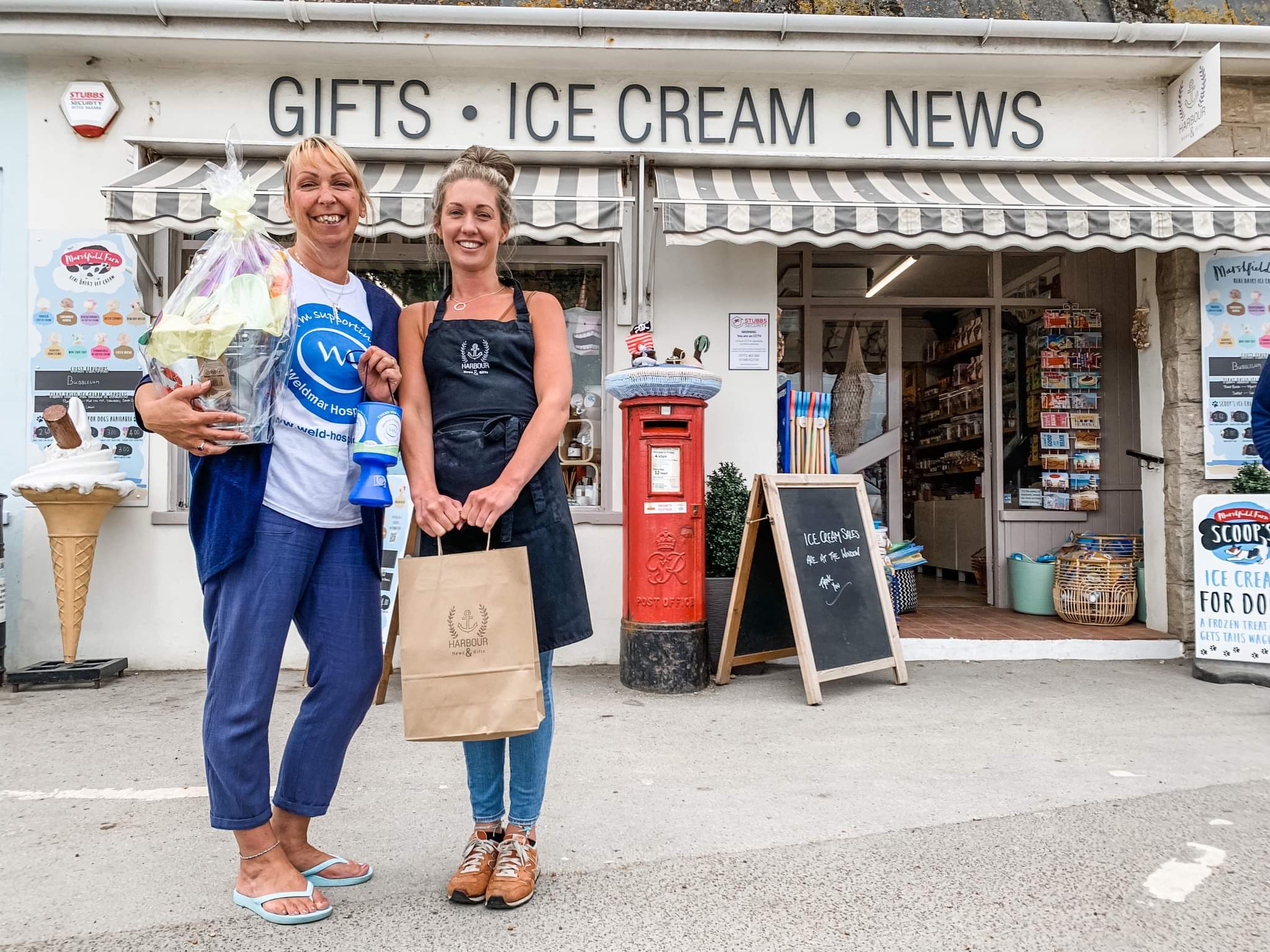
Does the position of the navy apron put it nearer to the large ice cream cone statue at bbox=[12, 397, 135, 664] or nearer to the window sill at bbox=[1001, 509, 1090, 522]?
the large ice cream cone statue at bbox=[12, 397, 135, 664]

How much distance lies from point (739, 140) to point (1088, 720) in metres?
4.05

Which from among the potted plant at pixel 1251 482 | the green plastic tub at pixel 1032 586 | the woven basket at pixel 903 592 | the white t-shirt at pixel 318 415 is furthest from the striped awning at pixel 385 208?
the green plastic tub at pixel 1032 586

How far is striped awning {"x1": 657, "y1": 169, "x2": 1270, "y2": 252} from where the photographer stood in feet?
15.6

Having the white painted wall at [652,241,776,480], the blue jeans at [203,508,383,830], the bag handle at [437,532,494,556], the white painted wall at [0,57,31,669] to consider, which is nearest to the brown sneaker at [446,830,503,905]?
the blue jeans at [203,508,383,830]

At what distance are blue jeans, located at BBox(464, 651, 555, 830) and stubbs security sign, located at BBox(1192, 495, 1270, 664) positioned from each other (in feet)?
15.0

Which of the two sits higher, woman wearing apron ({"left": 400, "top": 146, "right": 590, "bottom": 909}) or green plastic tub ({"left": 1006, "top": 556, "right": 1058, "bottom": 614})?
woman wearing apron ({"left": 400, "top": 146, "right": 590, "bottom": 909})

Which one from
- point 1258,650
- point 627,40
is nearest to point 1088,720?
point 1258,650

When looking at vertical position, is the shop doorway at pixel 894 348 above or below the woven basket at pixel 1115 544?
above

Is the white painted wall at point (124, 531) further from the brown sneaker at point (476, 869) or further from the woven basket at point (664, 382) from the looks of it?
the brown sneaker at point (476, 869)

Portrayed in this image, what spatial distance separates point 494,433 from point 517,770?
2.94 ft

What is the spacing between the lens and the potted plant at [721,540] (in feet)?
16.5

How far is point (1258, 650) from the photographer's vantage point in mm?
4934

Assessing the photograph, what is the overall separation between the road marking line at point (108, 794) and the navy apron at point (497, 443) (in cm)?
181

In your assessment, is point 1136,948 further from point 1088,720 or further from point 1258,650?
point 1258,650
